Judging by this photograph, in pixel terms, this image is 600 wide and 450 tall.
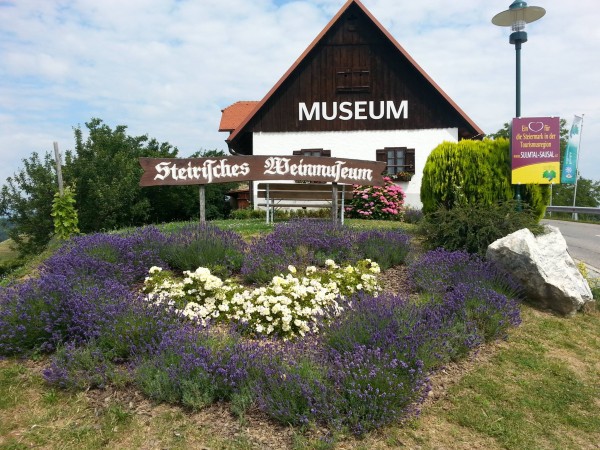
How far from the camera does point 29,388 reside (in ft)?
12.3

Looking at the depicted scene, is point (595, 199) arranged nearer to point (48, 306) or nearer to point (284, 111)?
point (284, 111)

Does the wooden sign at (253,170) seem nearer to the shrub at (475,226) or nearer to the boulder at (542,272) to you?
the shrub at (475,226)

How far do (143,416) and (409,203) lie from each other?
15.6 m

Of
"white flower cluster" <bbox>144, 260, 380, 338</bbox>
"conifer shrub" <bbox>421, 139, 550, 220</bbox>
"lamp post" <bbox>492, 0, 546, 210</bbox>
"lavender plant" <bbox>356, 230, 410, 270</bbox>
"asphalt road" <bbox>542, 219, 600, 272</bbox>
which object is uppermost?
"lamp post" <bbox>492, 0, 546, 210</bbox>

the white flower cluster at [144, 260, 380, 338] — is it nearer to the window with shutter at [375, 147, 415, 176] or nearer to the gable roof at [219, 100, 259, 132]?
the window with shutter at [375, 147, 415, 176]

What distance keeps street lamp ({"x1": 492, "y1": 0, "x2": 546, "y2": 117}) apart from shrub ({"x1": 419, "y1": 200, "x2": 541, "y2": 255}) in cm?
280

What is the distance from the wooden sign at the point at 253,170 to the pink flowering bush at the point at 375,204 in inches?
254

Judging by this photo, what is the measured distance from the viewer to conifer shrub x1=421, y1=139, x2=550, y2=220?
27.9 feet

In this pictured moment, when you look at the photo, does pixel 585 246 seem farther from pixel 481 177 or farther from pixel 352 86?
pixel 352 86

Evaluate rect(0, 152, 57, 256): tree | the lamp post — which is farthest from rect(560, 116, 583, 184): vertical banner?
rect(0, 152, 57, 256): tree

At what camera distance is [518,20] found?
9.02 metres

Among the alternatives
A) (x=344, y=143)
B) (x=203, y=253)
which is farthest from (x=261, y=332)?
(x=344, y=143)

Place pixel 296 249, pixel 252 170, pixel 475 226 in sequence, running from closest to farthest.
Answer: pixel 296 249 → pixel 475 226 → pixel 252 170

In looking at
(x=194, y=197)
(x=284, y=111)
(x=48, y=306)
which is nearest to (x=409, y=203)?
(x=284, y=111)
